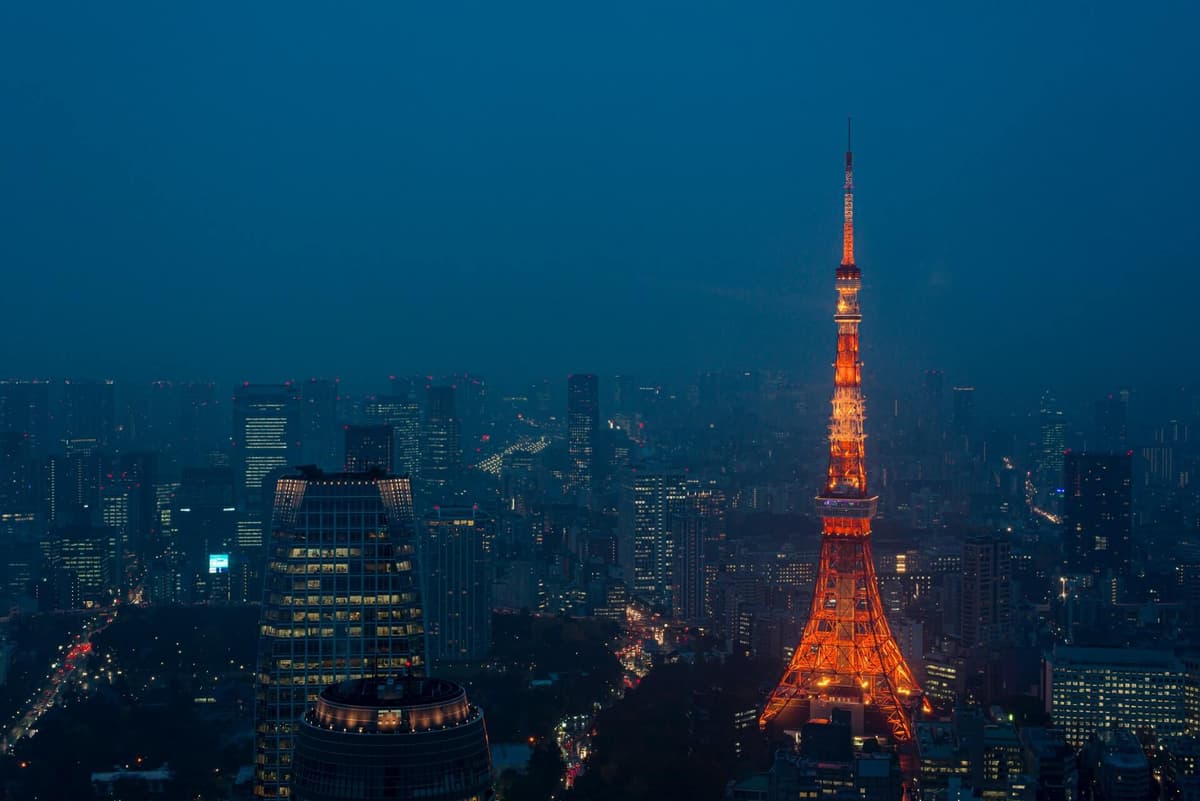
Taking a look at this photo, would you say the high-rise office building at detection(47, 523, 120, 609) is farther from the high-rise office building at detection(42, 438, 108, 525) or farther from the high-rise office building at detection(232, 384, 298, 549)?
the high-rise office building at detection(232, 384, 298, 549)

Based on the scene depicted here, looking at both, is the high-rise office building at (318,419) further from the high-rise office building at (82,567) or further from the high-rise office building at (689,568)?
the high-rise office building at (689,568)

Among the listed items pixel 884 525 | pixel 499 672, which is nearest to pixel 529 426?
pixel 884 525

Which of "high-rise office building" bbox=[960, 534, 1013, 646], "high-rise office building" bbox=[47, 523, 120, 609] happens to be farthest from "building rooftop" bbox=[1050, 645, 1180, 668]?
"high-rise office building" bbox=[47, 523, 120, 609]

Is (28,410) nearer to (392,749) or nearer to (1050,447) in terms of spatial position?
(1050,447)

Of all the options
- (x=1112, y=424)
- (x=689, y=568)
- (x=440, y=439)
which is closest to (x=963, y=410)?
(x=1112, y=424)

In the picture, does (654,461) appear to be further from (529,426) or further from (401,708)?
(401,708)
